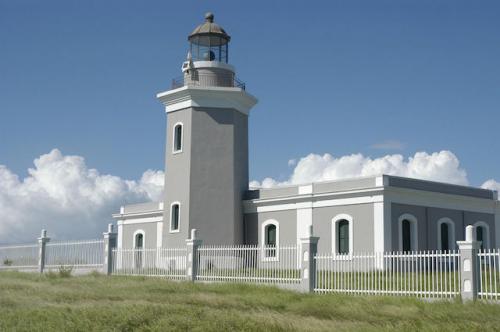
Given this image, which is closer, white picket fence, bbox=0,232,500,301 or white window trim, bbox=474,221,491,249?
white picket fence, bbox=0,232,500,301

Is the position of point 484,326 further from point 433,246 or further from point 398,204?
→ point 433,246

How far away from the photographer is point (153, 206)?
31.2 m

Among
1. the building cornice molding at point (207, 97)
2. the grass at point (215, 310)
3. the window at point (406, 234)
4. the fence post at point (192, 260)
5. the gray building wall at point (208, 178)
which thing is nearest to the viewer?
the grass at point (215, 310)

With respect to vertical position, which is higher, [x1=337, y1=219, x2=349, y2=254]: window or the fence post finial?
[x1=337, y1=219, x2=349, y2=254]: window

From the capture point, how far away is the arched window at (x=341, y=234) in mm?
25125

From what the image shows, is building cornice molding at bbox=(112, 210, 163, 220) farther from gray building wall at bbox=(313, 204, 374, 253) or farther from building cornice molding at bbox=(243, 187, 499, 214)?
gray building wall at bbox=(313, 204, 374, 253)

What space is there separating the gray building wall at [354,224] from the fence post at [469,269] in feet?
27.8

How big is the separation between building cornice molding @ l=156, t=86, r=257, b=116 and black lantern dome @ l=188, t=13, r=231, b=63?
69.7 inches

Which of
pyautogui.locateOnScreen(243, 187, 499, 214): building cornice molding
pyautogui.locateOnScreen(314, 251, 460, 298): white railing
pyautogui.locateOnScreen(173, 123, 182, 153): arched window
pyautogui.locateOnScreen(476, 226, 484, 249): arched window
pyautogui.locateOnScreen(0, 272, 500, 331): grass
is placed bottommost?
pyautogui.locateOnScreen(0, 272, 500, 331): grass

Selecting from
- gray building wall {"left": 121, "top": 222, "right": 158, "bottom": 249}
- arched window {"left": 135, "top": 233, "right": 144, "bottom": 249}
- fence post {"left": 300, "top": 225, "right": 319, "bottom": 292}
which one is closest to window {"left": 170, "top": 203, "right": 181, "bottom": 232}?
gray building wall {"left": 121, "top": 222, "right": 158, "bottom": 249}

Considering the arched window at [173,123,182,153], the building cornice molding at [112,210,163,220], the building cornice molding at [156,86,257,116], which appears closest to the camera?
the building cornice molding at [156,86,257,116]

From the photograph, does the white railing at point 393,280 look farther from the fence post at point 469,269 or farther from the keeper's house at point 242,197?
the keeper's house at point 242,197

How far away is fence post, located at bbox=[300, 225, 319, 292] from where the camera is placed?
725 inches

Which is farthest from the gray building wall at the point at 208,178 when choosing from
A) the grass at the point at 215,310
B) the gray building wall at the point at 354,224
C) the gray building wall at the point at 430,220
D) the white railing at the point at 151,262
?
the grass at the point at 215,310
